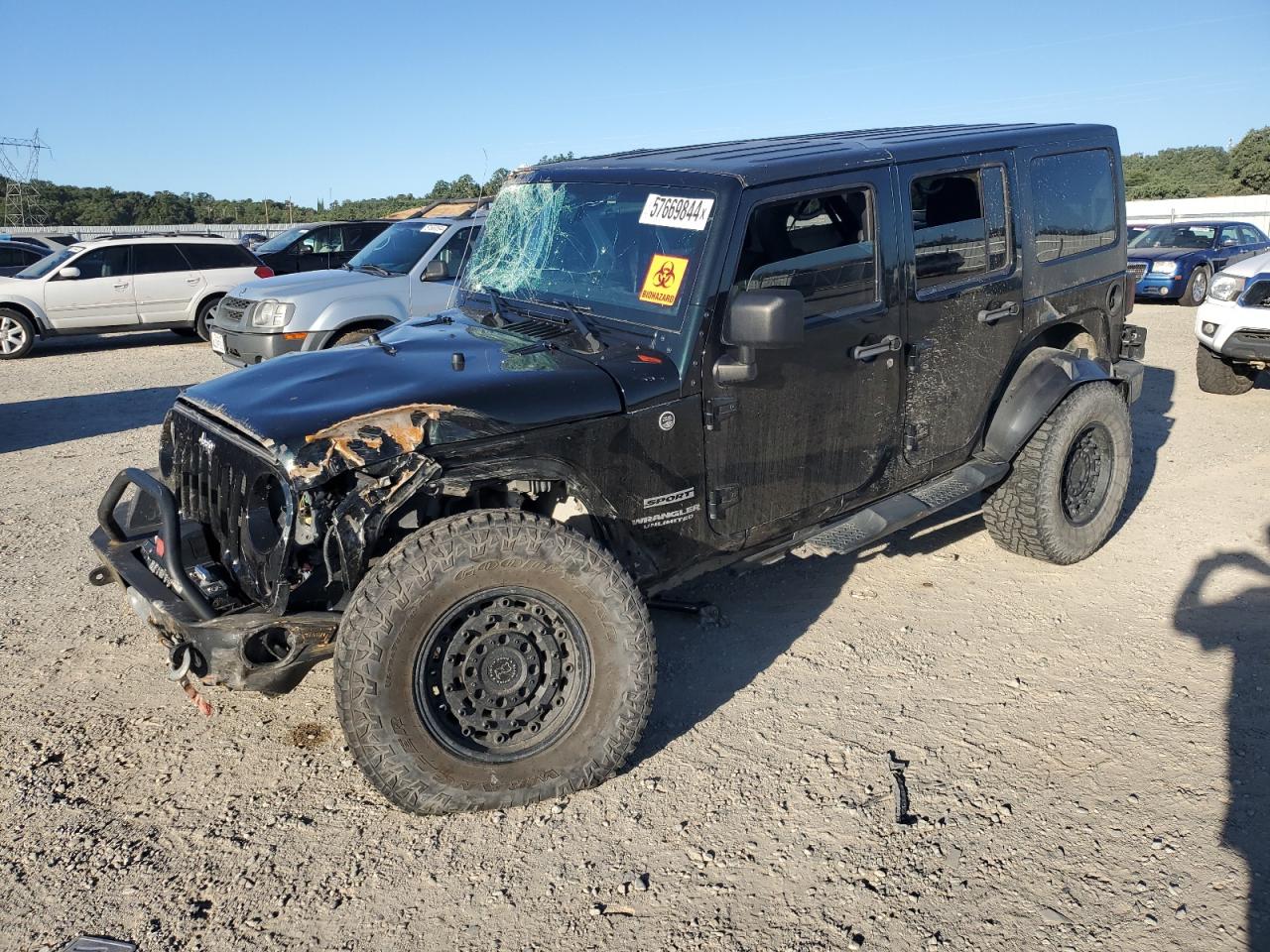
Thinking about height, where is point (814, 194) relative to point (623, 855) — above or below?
above

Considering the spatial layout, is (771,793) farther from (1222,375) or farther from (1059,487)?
(1222,375)

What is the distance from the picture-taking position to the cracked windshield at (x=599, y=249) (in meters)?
3.58

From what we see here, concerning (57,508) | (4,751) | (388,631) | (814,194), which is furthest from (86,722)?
(814,194)

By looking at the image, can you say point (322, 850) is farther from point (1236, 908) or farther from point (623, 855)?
point (1236, 908)

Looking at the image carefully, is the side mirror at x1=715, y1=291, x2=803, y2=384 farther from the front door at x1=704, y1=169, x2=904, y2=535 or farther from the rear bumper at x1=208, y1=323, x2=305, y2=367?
the rear bumper at x1=208, y1=323, x2=305, y2=367

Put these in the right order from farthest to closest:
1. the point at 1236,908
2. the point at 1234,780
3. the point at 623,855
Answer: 1. the point at 1234,780
2. the point at 623,855
3. the point at 1236,908

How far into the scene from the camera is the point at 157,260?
14.0m

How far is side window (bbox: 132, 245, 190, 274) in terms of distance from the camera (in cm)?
1395

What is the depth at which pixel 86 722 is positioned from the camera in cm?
371

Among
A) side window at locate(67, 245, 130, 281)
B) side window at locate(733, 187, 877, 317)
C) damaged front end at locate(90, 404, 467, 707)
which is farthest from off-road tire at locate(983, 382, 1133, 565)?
side window at locate(67, 245, 130, 281)

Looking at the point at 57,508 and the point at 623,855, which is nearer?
the point at 623,855

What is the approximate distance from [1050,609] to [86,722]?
4.29 meters

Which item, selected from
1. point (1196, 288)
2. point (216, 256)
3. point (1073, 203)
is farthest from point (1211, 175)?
point (1073, 203)

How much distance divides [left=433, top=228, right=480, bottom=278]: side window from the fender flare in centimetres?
596
